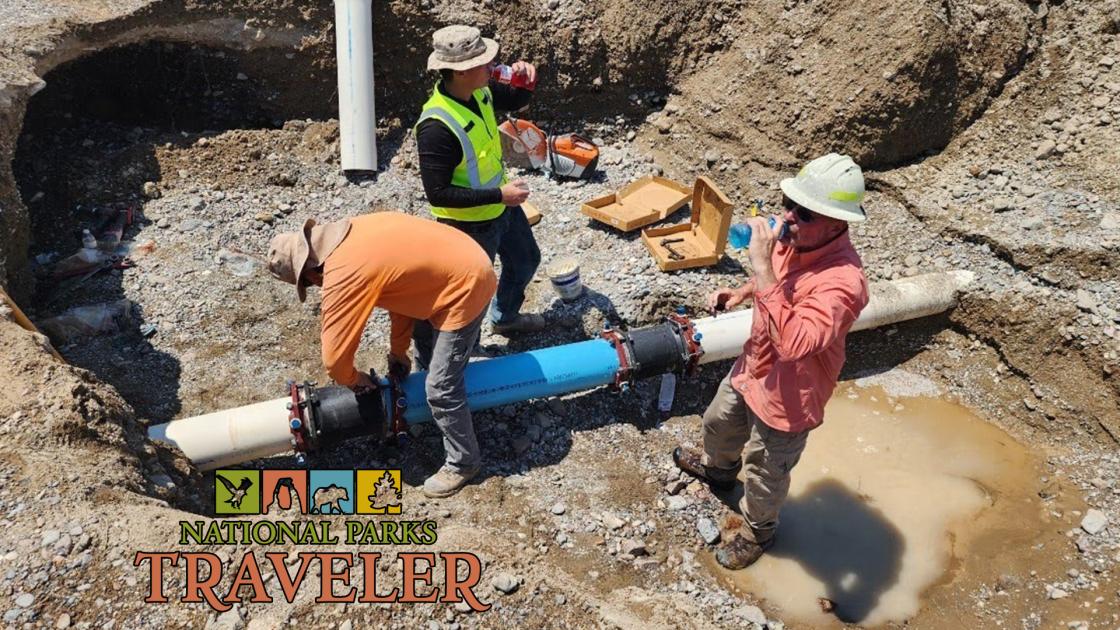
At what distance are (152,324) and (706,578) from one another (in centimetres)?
403

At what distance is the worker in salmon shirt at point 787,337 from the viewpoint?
9.71ft

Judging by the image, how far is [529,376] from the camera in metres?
4.46

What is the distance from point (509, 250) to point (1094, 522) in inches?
149

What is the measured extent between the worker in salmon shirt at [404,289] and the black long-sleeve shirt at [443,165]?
0.34 m

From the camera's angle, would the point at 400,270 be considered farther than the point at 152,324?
No

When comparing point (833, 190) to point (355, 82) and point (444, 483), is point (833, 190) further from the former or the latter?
point (355, 82)

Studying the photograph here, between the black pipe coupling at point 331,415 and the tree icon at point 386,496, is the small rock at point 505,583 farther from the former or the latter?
the black pipe coupling at point 331,415

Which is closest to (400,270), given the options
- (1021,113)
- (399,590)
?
(399,590)

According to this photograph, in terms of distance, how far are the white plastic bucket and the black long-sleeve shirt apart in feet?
3.66

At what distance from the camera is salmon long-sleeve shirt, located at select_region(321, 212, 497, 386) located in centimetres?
348

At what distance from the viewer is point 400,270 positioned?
357 cm

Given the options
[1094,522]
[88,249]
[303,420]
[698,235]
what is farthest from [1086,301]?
[88,249]

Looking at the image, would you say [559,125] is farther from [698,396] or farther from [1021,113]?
[1021,113]

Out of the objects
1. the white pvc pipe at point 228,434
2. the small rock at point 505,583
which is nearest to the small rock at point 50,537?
the white pvc pipe at point 228,434
